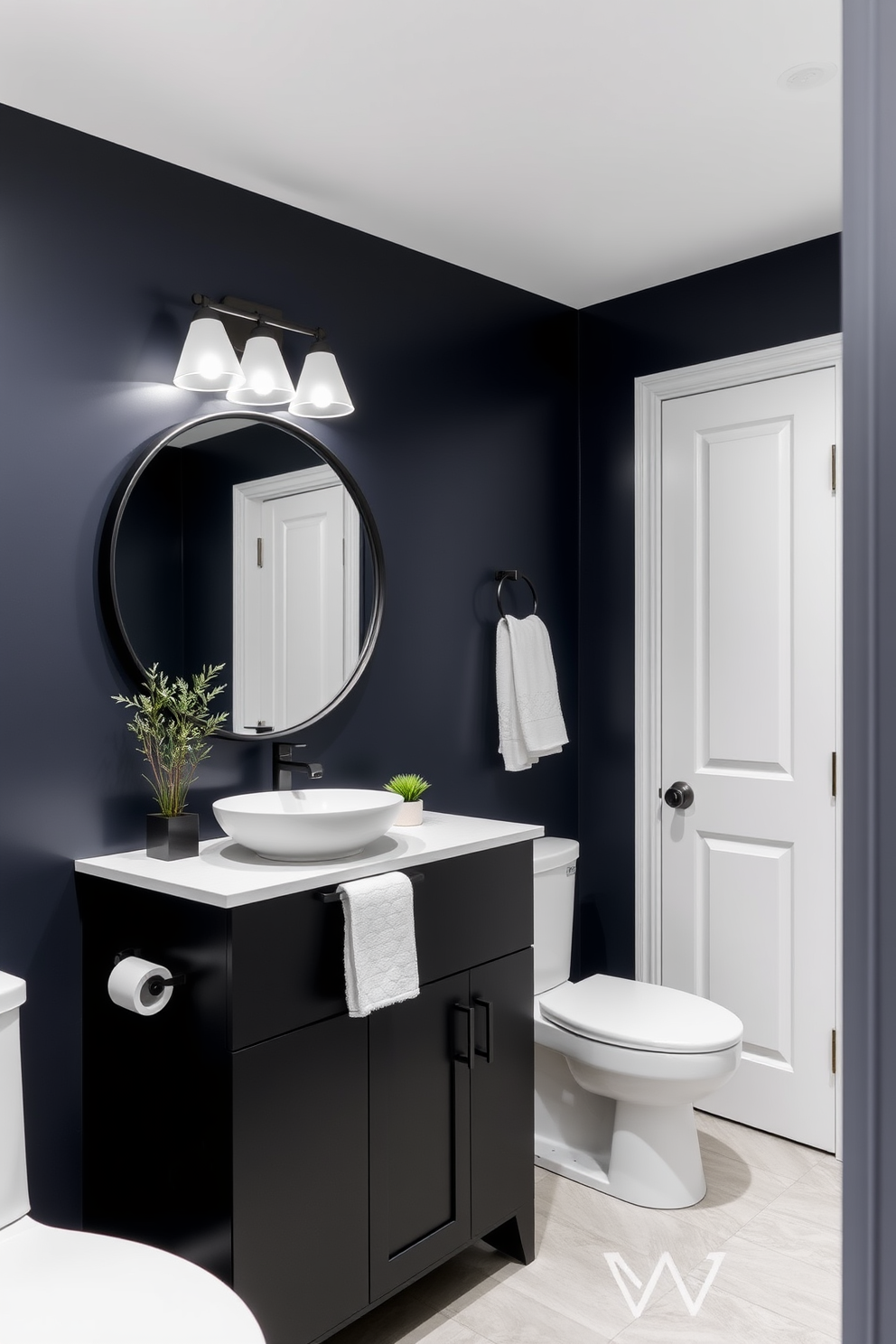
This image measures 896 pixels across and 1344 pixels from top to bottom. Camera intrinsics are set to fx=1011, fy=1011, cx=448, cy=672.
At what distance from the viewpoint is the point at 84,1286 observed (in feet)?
4.69

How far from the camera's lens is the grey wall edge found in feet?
1.45

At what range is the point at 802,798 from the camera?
278 cm

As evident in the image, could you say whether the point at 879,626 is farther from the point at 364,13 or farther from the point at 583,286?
the point at 583,286

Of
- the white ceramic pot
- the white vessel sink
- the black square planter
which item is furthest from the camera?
the white ceramic pot

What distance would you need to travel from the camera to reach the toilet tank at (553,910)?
2789 mm

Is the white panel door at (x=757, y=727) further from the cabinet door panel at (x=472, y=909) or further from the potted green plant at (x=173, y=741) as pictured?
the potted green plant at (x=173, y=741)

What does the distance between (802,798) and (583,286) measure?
164cm

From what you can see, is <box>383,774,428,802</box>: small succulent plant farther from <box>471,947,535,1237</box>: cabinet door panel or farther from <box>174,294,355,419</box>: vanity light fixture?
<box>174,294,355,419</box>: vanity light fixture

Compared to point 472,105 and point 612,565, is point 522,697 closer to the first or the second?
point 612,565

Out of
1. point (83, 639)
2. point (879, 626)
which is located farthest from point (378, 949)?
point (879, 626)

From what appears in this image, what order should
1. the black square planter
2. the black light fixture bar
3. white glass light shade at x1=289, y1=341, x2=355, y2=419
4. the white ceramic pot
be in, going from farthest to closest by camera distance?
1. the white ceramic pot
2. white glass light shade at x1=289, y1=341, x2=355, y2=419
3. the black light fixture bar
4. the black square planter

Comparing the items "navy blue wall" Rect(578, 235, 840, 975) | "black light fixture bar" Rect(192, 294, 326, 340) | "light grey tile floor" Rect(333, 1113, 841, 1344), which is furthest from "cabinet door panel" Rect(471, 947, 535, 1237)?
"black light fixture bar" Rect(192, 294, 326, 340)

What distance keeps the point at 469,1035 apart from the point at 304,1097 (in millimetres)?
435

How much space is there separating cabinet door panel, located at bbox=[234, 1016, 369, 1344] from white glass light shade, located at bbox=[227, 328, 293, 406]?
1.34 metres
